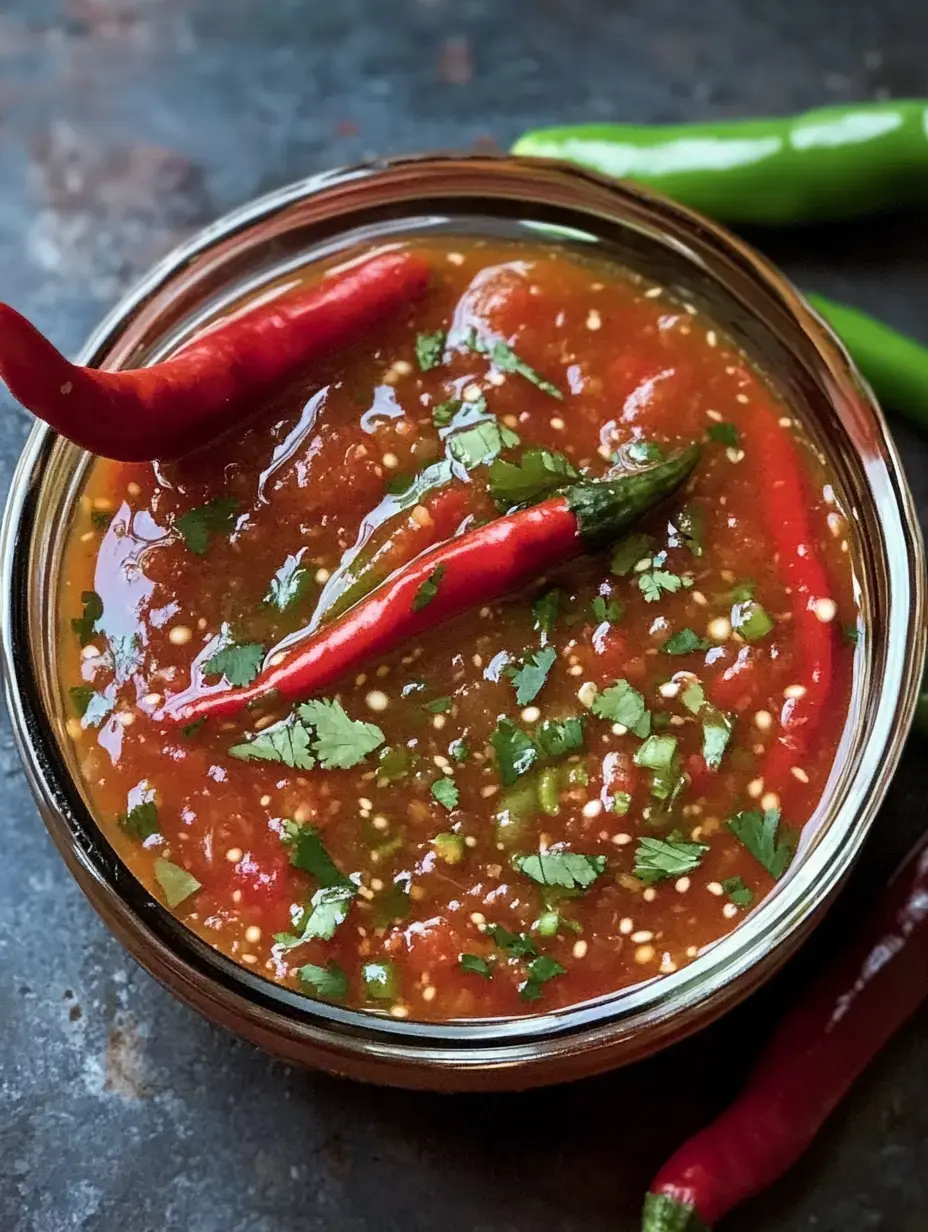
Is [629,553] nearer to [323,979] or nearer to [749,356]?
[749,356]

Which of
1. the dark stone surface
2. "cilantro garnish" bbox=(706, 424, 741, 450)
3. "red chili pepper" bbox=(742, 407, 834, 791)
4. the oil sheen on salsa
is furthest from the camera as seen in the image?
the dark stone surface

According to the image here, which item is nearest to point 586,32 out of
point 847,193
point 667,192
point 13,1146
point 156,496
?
point 667,192

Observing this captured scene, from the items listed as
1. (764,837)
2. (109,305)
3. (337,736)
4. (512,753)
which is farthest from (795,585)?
(109,305)

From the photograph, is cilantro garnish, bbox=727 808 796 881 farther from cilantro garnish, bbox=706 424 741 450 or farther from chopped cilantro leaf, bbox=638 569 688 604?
cilantro garnish, bbox=706 424 741 450

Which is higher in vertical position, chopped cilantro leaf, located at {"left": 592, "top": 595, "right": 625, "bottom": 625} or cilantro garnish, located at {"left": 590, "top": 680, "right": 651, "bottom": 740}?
chopped cilantro leaf, located at {"left": 592, "top": 595, "right": 625, "bottom": 625}

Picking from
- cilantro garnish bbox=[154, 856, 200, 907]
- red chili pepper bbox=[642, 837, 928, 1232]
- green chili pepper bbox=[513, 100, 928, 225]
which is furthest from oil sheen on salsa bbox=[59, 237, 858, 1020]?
green chili pepper bbox=[513, 100, 928, 225]

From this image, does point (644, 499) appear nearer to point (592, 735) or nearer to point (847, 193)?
point (592, 735)
